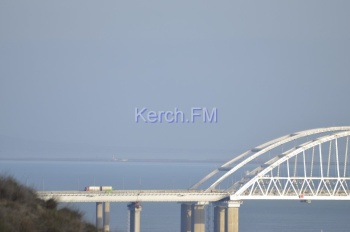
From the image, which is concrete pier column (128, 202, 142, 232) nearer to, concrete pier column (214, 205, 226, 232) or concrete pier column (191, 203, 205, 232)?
concrete pier column (191, 203, 205, 232)

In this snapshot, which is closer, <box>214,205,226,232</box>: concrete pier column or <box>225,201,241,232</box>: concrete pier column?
<box>225,201,241,232</box>: concrete pier column

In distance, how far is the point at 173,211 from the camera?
145500mm

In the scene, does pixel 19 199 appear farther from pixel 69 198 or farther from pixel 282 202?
pixel 282 202

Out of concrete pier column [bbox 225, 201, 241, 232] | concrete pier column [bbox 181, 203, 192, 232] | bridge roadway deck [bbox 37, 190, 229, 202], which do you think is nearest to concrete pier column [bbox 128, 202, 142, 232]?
bridge roadway deck [bbox 37, 190, 229, 202]

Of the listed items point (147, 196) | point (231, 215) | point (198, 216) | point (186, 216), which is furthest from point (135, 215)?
point (231, 215)

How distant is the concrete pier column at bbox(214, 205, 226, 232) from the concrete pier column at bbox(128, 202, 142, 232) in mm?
7158

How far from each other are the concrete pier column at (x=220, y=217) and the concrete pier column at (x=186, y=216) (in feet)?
7.12

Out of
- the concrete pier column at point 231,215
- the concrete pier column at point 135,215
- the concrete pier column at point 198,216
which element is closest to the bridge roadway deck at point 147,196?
the concrete pier column at point 198,216

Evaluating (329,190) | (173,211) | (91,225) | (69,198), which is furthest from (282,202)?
(91,225)

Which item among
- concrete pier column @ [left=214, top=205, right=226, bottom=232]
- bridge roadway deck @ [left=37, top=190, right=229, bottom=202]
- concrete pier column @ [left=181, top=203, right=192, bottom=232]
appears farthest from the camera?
concrete pier column @ [left=181, top=203, right=192, bottom=232]

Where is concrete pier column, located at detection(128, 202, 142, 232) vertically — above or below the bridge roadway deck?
below

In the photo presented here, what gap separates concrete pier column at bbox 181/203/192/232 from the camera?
308 feet

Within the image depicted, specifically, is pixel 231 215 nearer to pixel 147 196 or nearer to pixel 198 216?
pixel 198 216

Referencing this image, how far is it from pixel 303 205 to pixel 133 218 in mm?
86044
